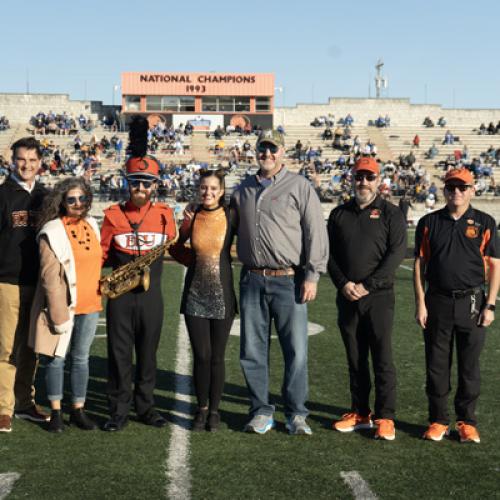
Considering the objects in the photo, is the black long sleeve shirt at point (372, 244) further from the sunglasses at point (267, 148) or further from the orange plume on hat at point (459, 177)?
the sunglasses at point (267, 148)

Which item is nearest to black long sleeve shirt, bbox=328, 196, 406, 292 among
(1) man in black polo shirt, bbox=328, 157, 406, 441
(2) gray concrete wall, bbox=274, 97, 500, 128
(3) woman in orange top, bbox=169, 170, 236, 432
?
(1) man in black polo shirt, bbox=328, 157, 406, 441

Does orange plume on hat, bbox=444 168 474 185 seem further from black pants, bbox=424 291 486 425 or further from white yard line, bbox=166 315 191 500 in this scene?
white yard line, bbox=166 315 191 500

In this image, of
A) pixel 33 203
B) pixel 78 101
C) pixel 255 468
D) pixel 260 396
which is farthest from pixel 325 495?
pixel 78 101

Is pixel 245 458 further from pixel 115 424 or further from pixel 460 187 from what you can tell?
pixel 460 187

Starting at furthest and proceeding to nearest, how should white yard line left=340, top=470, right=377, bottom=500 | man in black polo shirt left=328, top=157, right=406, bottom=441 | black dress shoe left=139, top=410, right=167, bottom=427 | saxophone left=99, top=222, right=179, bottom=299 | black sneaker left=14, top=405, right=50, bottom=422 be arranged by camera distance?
black sneaker left=14, top=405, right=50, bottom=422, black dress shoe left=139, top=410, right=167, bottom=427, man in black polo shirt left=328, top=157, right=406, bottom=441, saxophone left=99, top=222, right=179, bottom=299, white yard line left=340, top=470, right=377, bottom=500

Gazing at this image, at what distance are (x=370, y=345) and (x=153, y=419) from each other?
1.55m

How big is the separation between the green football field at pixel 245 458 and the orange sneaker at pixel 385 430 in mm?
61

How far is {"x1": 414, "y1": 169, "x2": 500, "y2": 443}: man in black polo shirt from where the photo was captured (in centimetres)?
507

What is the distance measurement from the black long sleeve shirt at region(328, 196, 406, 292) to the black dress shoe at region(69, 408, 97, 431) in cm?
190

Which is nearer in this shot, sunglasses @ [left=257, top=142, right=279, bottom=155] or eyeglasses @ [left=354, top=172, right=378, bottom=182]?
sunglasses @ [left=257, top=142, right=279, bottom=155]

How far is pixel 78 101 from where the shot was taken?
51875 millimetres

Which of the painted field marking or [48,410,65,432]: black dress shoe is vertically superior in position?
[48,410,65,432]: black dress shoe

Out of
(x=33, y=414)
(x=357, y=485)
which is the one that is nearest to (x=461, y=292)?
(x=357, y=485)

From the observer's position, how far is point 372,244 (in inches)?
207
